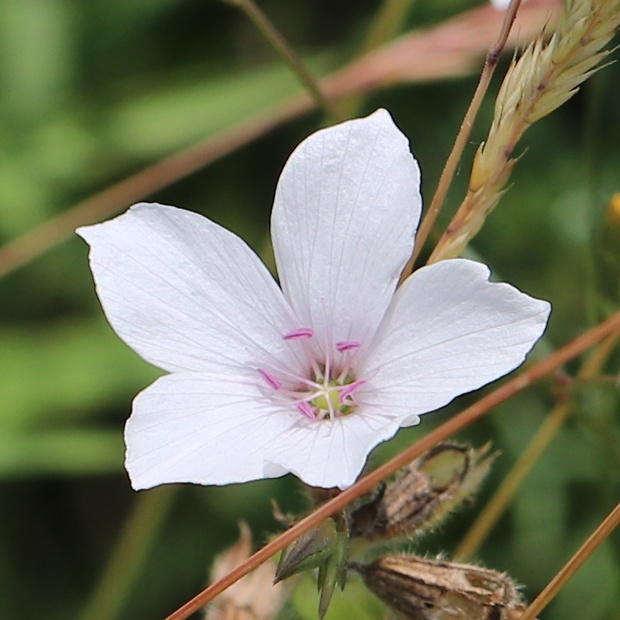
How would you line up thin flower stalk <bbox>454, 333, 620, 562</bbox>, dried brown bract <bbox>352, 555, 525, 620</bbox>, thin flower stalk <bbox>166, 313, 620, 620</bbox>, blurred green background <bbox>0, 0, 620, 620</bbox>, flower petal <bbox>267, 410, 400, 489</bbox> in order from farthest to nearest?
blurred green background <bbox>0, 0, 620, 620</bbox>, thin flower stalk <bbox>454, 333, 620, 562</bbox>, dried brown bract <bbox>352, 555, 525, 620</bbox>, thin flower stalk <bbox>166, 313, 620, 620</bbox>, flower petal <bbox>267, 410, 400, 489</bbox>

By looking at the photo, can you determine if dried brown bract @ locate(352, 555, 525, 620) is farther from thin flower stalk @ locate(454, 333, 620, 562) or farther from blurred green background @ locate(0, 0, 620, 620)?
blurred green background @ locate(0, 0, 620, 620)

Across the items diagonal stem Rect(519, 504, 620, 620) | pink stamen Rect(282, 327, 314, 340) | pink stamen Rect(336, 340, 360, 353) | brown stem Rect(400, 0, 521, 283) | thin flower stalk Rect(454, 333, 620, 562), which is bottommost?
diagonal stem Rect(519, 504, 620, 620)

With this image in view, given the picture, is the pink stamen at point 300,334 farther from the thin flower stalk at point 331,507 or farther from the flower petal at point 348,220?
the thin flower stalk at point 331,507

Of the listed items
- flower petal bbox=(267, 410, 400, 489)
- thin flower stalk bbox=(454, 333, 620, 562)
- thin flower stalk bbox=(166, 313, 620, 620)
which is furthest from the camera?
thin flower stalk bbox=(454, 333, 620, 562)

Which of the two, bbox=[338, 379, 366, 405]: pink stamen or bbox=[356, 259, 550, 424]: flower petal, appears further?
bbox=[338, 379, 366, 405]: pink stamen

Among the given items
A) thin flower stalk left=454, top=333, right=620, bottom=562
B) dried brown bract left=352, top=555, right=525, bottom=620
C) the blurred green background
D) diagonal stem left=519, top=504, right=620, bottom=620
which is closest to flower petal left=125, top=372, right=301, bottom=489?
dried brown bract left=352, top=555, right=525, bottom=620

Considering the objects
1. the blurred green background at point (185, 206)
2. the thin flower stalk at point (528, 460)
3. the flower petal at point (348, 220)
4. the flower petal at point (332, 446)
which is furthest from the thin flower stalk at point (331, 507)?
the blurred green background at point (185, 206)

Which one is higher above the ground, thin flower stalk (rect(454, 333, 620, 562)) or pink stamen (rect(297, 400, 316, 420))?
pink stamen (rect(297, 400, 316, 420))

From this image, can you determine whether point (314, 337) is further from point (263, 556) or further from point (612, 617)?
point (612, 617)
